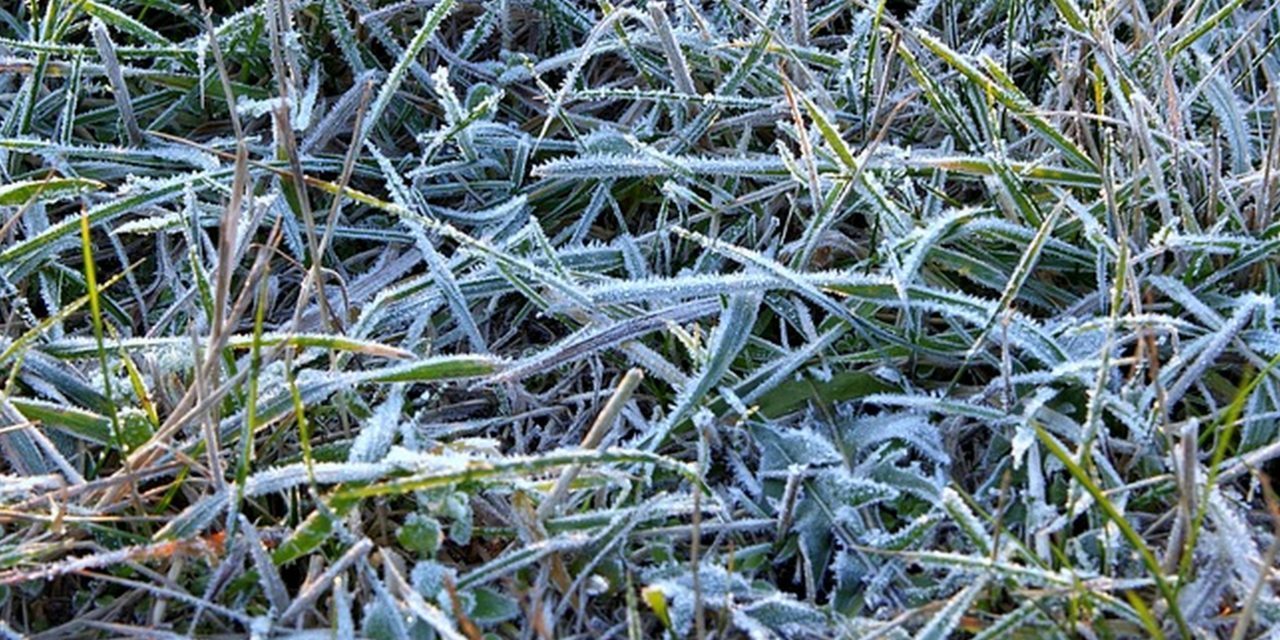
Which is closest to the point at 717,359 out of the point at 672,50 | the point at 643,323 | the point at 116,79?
the point at 643,323

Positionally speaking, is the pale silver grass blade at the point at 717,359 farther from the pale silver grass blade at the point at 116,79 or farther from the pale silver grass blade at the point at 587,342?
the pale silver grass blade at the point at 116,79

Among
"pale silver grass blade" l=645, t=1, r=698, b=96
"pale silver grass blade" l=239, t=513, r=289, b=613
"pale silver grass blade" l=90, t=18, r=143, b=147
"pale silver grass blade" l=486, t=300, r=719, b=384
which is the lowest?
"pale silver grass blade" l=239, t=513, r=289, b=613

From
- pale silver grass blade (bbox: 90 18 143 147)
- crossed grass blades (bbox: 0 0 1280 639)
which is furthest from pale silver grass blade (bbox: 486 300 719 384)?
pale silver grass blade (bbox: 90 18 143 147)

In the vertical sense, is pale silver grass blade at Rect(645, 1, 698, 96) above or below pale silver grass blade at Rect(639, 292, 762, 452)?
above

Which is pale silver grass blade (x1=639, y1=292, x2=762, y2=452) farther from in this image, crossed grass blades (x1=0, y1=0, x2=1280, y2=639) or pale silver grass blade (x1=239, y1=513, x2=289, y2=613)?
pale silver grass blade (x1=239, y1=513, x2=289, y2=613)

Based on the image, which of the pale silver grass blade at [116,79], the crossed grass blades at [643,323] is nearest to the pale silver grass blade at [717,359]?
the crossed grass blades at [643,323]

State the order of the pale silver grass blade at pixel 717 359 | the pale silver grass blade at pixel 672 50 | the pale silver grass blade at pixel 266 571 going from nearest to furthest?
the pale silver grass blade at pixel 266 571 → the pale silver grass blade at pixel 717 359 → the pale silver grass blade at pixel 672 50

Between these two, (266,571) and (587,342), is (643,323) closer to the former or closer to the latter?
(587,342)

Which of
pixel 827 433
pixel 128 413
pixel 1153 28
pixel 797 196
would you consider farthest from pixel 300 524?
pixel 1153 28

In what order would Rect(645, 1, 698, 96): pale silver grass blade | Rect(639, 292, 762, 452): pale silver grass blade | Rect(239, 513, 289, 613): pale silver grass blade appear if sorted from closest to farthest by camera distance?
Rect(239, 513, 289, 613): pale silver grass blade
Rect(639, 292, 762, 452): pale silver grass blade
Rect(645, 1, 698, 96): pale silver grass blade
